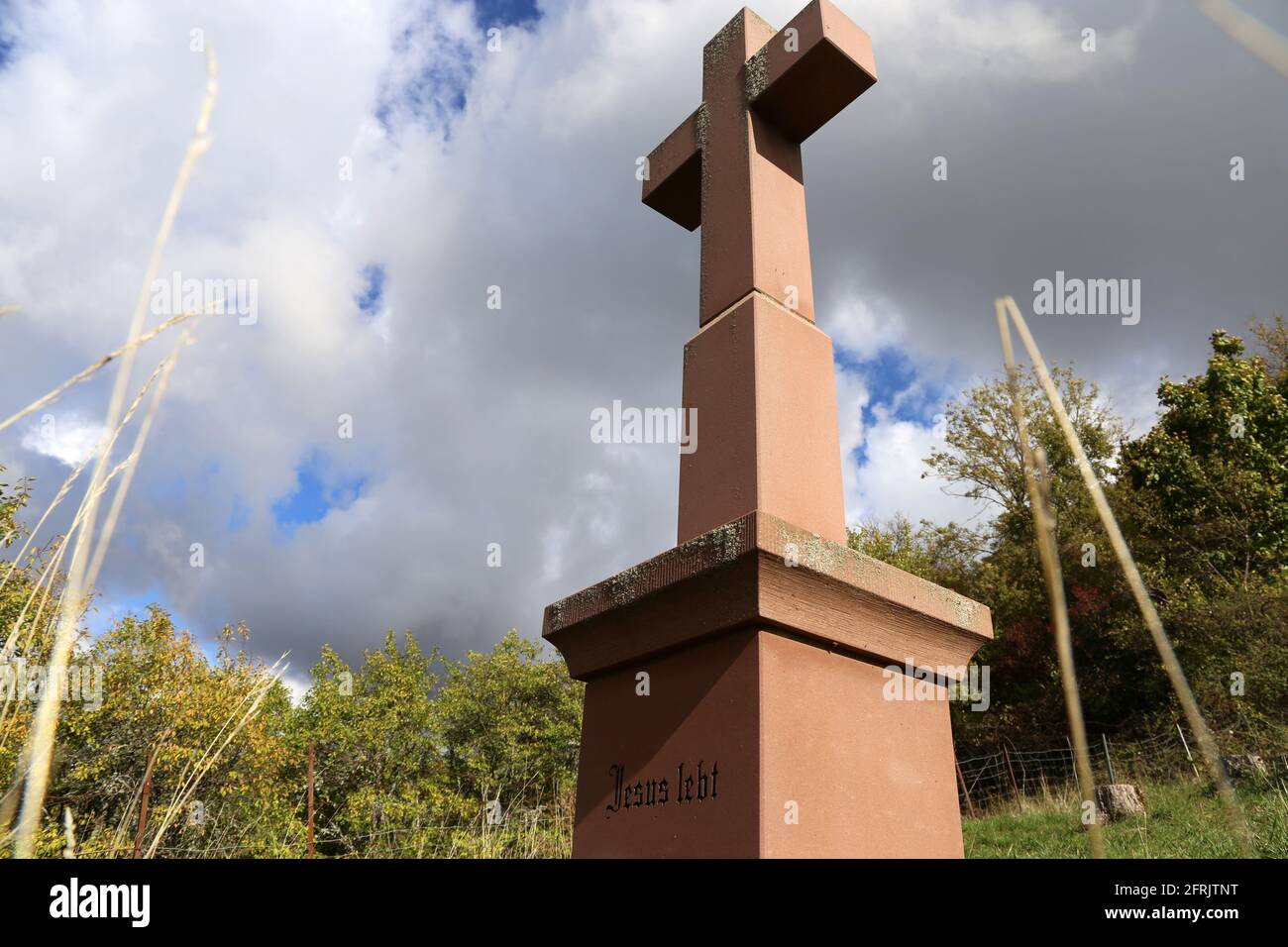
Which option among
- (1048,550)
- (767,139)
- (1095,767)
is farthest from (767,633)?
(1095,767)

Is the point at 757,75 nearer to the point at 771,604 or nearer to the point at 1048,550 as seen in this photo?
the point at 771,604

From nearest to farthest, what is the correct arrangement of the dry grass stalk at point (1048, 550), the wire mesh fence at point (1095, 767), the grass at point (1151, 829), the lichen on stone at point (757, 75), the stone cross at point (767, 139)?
the dry grass stalk at point (1048, 550) < the stone cross at point (767, 139) < the lichen on stone at point (757, 75) < the grass at point (1151, 829) < the wire mesh fence at point (1095, 767)

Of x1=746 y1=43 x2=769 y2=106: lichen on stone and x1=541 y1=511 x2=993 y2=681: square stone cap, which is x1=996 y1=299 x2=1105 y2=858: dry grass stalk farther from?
x1=746 y1=43 x2=769 y2=106: lichen on stone

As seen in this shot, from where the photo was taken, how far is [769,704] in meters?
1.91

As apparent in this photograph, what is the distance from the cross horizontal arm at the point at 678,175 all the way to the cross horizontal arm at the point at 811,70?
0.40m

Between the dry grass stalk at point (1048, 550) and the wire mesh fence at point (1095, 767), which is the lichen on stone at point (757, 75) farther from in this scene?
the wire mesh fence at point (1095, 767)

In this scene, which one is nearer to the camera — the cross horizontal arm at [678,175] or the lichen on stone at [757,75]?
the lichen on stone at [757,75]

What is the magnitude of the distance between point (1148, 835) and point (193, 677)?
16.3 meters

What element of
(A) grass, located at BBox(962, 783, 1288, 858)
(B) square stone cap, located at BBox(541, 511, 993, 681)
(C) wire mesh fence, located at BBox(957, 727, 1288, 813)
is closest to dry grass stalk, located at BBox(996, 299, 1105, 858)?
(B) square stone cap, located at BBox(541, 511, 993, 681)

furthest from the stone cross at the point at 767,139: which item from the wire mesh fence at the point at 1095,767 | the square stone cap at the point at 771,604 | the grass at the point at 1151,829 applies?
the wire mesh fence at the point at 1095,767

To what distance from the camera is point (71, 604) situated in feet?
2.62

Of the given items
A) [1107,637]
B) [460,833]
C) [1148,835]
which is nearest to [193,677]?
[460,833]

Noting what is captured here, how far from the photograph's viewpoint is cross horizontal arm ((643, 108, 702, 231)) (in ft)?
11.5

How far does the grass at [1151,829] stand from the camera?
19.6 ft
